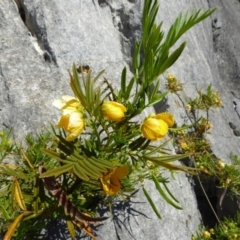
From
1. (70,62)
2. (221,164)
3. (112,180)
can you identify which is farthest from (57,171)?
(221,164)

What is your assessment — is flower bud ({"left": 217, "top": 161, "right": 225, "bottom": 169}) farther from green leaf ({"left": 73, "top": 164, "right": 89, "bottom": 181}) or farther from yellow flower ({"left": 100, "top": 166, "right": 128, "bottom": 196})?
green leaf ({"left": 73, "top": 164, "right": 89, "bottom": 181})

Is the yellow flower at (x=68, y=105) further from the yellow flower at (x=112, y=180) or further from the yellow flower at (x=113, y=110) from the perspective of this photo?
the yellow flower at (x=112, y=180)

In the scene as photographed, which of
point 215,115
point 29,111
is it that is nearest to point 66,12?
point 29,111

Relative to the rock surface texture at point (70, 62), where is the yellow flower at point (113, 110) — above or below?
above

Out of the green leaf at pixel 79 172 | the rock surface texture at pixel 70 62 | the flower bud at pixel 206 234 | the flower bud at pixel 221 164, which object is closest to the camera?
the green leaf at pixel 79 172

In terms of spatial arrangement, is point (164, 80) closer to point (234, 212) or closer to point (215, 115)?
point (215, 115)

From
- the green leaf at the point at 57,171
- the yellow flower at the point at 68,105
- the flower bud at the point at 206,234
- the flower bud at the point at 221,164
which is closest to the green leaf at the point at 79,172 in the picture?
the green leaf at the point at 57,171

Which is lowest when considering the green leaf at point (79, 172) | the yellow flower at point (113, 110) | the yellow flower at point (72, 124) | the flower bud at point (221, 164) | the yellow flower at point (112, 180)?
the flower bud at point (221, 164)
